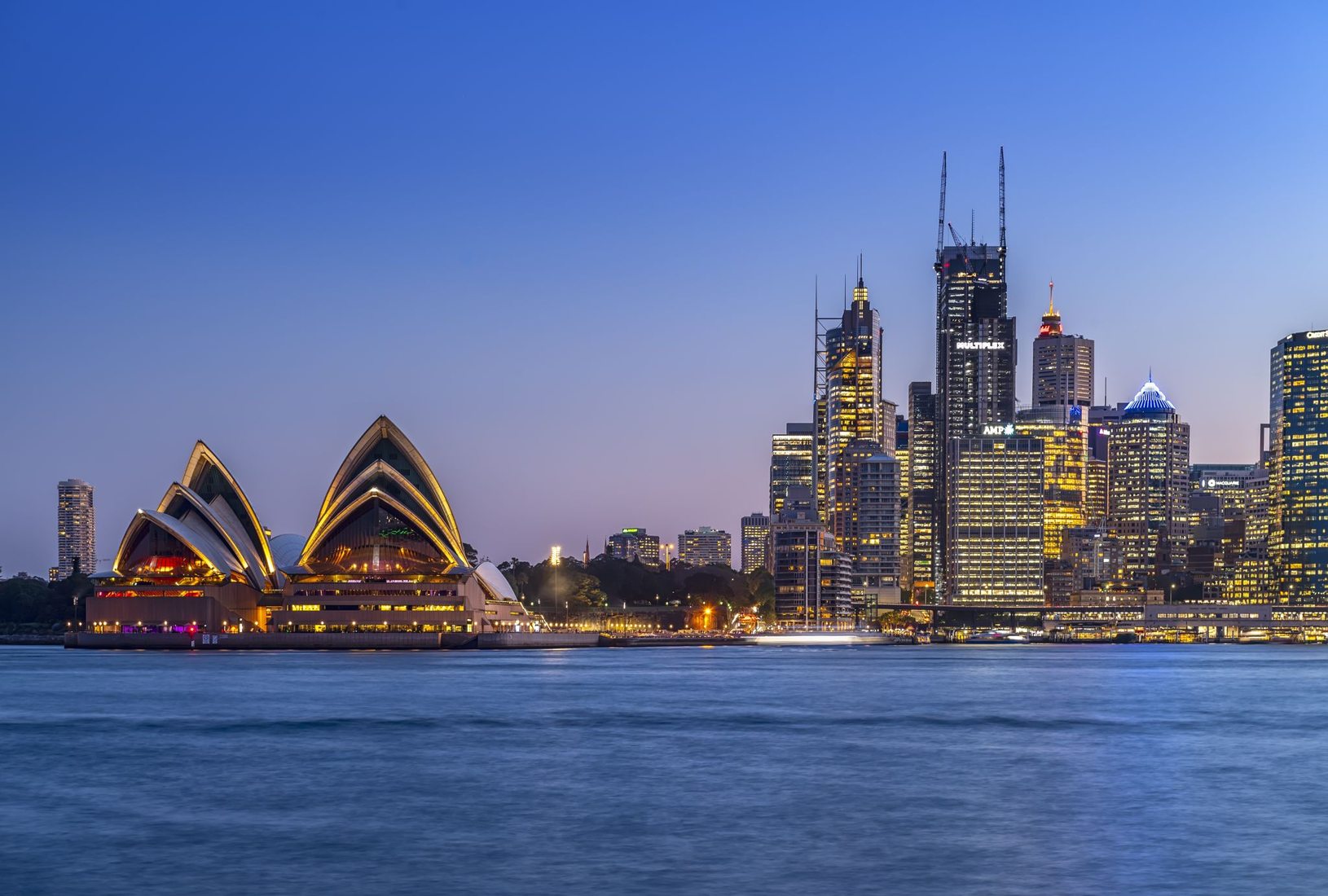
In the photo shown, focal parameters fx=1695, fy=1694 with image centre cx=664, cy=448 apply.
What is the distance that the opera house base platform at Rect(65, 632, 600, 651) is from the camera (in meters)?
132

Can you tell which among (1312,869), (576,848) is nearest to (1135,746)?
(1312,869)

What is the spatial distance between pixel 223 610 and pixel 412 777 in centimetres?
9429

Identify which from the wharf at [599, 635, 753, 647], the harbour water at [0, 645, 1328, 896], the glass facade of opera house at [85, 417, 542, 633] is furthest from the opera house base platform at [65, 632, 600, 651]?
the harbour water at [0, 645, 1328, 896]

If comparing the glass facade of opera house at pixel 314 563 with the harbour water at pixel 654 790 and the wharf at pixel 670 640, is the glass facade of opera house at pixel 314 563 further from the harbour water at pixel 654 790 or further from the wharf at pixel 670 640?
the harbour water at pixel 654 790

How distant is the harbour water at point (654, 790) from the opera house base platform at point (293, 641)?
52128 mm

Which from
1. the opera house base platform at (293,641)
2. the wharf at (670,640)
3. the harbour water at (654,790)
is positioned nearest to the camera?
the harbour water at (654,790)

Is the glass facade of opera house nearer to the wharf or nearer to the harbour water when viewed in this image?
the wharf

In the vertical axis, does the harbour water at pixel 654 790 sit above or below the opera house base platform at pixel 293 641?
above

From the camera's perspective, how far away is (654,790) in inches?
1548

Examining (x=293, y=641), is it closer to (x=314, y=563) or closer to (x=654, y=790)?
(x=314, y=563)

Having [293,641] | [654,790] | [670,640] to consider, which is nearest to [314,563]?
[293,641]

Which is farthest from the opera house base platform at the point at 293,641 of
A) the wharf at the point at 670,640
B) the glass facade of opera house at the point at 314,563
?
the wharf at the point at 670,640

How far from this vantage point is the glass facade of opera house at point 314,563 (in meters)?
129

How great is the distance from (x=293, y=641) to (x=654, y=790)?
319 feet
